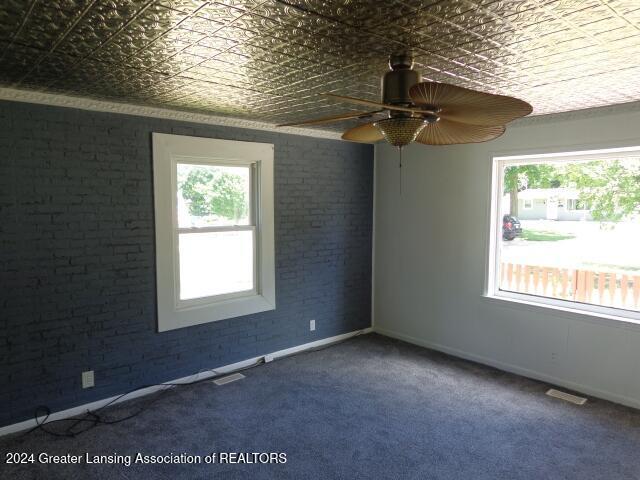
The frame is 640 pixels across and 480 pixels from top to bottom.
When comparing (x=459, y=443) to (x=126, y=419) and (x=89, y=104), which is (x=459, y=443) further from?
(x=89, y=104)

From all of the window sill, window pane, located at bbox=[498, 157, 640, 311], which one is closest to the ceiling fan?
window pane, located at bbox=[498, 157, 640, 311]

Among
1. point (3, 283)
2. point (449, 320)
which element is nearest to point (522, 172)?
point (449, 320)

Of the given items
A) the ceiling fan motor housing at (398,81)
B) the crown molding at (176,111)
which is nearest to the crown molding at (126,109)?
the crown molding at (176,111)

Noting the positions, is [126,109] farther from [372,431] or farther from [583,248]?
[583,248]

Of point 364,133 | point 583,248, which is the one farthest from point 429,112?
point 583,248

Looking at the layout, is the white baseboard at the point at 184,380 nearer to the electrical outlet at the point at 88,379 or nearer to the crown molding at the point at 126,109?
the electrical outlet at the point at 88,379

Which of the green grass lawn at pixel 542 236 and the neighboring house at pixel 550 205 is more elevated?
the neighboring house at pixel 550 205

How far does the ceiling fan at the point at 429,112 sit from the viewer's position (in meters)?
1.60

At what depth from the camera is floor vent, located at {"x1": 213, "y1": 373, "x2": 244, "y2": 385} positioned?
153 inches

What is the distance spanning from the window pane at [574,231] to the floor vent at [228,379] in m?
2.59

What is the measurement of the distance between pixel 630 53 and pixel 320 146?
290 centimetres

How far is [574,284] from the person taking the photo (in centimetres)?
385

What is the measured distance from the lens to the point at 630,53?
2.25 m

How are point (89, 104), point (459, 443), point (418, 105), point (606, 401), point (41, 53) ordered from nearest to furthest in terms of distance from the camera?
1. point (418, 105)
2. point (41, 53)
3. point (459, 443)
4. point (89, 104)
5. point (606, 401)
